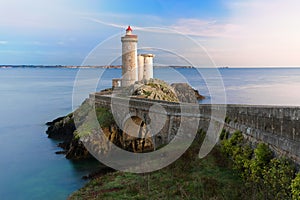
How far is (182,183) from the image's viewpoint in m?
10.9

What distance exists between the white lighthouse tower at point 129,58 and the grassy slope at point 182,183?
775 inches

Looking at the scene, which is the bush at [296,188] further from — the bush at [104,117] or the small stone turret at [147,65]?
the small stone turret at [147,65]

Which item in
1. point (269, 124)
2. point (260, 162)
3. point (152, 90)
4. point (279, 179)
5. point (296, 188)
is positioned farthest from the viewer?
point (152, 90)

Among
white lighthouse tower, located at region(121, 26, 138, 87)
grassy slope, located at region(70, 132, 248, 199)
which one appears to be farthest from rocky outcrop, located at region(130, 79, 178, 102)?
grassy slope, located at region(70, 132, 248, 199)

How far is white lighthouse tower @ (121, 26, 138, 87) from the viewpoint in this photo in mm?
31562

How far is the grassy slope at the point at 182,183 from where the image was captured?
9.64 m

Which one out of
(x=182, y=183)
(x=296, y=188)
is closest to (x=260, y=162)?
(x=296, y=188)

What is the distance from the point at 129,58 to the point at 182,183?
2276 cm

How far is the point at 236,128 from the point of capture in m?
12.1

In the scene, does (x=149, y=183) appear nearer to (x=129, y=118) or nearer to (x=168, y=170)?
(x=168, y=170)

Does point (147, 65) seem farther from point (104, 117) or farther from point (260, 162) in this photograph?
point (260, 162)

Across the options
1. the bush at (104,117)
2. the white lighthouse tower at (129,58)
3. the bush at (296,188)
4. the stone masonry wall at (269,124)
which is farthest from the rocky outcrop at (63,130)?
the bush at (296,188)

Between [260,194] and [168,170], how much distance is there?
5231 mm

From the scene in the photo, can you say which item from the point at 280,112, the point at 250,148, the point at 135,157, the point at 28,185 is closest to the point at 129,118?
the point at 135,157
